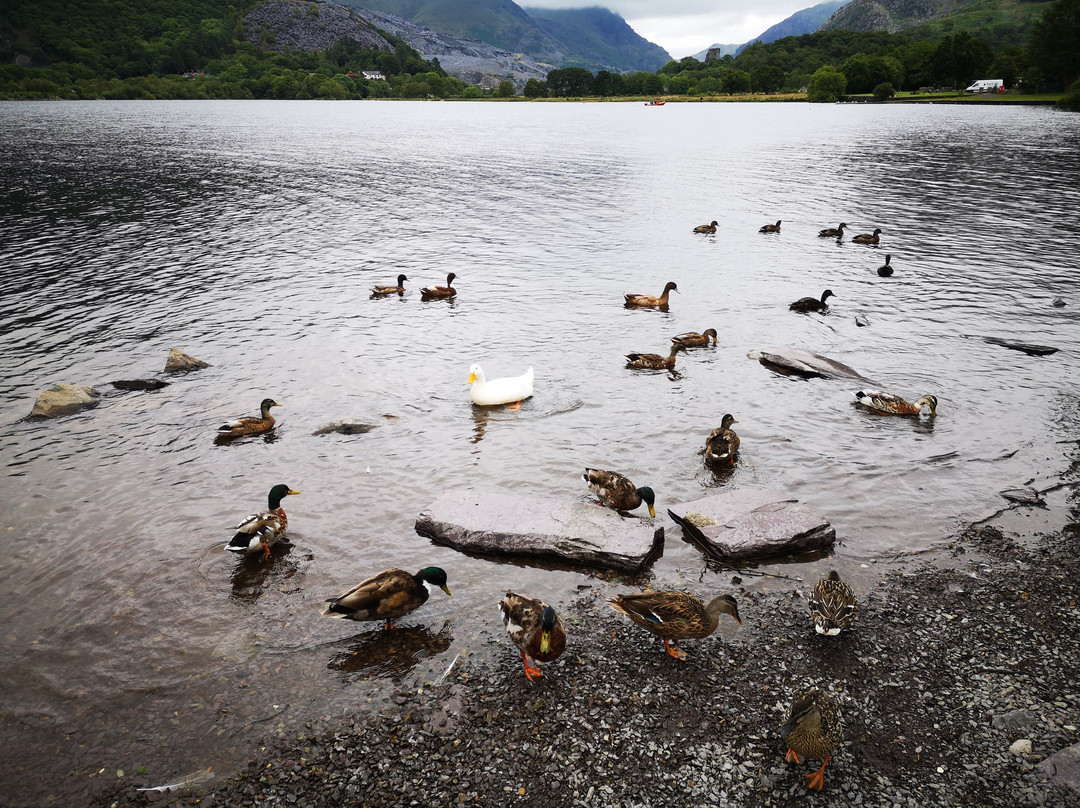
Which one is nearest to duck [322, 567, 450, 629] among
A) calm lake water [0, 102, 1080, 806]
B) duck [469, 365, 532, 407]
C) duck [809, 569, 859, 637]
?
calm lake water [0, 102, 1080, 806]

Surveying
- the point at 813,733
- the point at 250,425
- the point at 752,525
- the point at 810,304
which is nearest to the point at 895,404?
the point at 752,525

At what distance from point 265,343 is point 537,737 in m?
16.9

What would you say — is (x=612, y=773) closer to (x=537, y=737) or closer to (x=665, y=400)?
(x=537, y=737)

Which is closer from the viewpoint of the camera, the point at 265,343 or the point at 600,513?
the point at 600,513

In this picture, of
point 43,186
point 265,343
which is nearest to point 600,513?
point 265,343

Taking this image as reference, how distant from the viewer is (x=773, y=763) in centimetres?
698

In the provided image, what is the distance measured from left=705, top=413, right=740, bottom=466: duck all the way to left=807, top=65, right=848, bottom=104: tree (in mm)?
216671

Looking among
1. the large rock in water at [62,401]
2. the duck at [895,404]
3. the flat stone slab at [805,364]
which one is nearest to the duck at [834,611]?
the duck at [895,404]

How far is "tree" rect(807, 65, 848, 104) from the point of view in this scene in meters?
192

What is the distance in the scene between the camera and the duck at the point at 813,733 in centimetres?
670

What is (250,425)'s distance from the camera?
14.9 metres

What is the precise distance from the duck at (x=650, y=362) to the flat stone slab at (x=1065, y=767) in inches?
509

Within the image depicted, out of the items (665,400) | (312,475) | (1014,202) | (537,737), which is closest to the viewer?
(537,737)

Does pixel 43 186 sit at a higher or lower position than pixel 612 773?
higher
